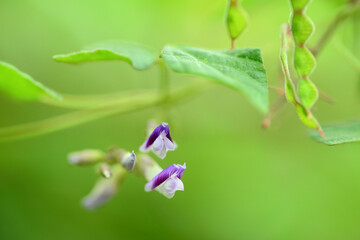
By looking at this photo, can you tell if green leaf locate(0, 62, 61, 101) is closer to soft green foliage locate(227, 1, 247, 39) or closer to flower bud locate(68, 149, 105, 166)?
flower bud locate(68, 149, 105, 166)

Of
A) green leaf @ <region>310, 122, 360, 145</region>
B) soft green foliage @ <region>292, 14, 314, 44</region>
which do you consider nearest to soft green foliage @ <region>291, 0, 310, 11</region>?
soft green foliage @ <region>292, 14, 314, 44</region>

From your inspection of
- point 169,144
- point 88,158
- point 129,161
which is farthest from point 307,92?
point 88,158

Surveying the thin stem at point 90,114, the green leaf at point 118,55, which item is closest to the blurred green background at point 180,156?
the thin stem at point 90,114

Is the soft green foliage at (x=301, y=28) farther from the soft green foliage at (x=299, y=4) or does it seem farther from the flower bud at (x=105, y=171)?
the flower bud at (x=105, y=171)

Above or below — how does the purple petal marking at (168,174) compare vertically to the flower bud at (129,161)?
below

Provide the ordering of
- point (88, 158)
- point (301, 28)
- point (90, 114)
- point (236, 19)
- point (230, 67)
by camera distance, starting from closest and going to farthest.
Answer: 1. point (230, 67)
2. point (301, 28)
3. point (236, 19)
4. point (88, 158)
5. point (90, 114)

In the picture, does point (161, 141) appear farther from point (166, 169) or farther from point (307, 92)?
point (307, 92)
